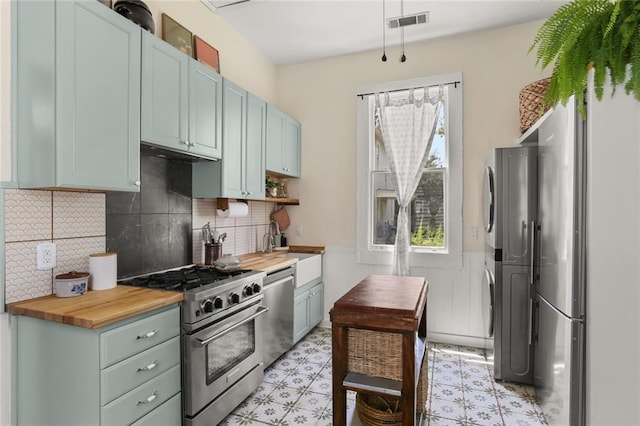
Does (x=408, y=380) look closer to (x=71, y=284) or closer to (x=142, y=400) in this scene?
(x=142, y=400)

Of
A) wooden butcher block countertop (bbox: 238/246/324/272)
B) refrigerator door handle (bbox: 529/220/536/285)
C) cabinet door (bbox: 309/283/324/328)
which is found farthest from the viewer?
cabinet door (bbox: 309/283/324/328)

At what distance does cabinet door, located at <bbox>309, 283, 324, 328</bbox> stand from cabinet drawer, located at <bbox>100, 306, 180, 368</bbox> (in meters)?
1.96

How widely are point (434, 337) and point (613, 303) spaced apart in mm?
2260

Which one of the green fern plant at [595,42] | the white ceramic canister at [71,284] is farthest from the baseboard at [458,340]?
the white ceramic canister at [71,284]

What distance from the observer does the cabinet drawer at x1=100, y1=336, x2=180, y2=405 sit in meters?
1.50

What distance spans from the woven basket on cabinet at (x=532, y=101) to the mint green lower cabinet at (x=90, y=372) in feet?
10.2

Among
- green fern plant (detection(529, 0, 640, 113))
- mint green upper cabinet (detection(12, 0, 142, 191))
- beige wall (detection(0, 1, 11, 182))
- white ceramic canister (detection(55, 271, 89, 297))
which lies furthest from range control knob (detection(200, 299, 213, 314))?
green fern plant (detection(529, 0, 640, 113))

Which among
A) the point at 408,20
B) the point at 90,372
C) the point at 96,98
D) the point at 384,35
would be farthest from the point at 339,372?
the point at 384,35

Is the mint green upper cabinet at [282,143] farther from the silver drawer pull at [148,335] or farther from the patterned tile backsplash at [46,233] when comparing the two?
the silver drawer pull at [148,335]

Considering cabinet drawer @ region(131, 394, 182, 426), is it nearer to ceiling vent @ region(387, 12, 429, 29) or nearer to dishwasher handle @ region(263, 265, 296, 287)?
dishwasher handle @ region(263, 265, 296, 287)

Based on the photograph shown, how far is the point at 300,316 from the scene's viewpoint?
3389 mm

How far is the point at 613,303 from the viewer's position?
1.52 meters

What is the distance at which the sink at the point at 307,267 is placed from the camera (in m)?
3.34

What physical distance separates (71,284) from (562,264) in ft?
8.62
